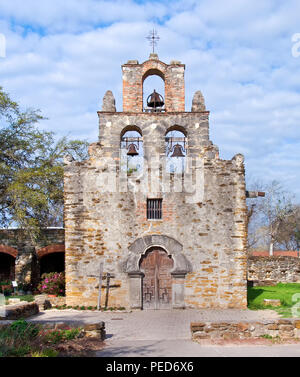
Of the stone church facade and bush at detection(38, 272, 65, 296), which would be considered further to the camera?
bush at detection(38, 272, 65, 296)

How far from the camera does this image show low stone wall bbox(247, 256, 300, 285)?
26.3m

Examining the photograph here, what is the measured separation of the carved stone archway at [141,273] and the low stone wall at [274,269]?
12193mm

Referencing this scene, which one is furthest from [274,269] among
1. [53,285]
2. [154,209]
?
[53,285]

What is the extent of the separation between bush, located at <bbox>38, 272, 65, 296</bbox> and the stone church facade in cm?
195

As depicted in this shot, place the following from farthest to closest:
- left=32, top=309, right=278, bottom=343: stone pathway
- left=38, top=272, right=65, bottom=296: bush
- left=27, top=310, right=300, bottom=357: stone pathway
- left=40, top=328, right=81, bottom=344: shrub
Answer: left=38, top=272, right=65, bottom=296: bush < left=32, top=309, right=278, bottom=343: stone pathway < left=40, top=328, right=81, bottom=344: shrub < left=27, top=310, right=300, bottom=357: stone pathway

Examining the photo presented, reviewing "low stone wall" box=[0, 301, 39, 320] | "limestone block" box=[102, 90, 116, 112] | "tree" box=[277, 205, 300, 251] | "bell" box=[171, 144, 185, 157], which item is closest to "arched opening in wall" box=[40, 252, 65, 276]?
"low stone wall" box=[0, 301, 39, 320]

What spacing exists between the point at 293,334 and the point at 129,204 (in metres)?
7.71

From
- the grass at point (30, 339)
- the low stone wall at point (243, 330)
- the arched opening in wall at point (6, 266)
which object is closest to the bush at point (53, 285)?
the arched opening in wall at point (6, 266)

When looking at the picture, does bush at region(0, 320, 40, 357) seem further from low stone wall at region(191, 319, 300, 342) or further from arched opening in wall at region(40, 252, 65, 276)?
arched opening in wall at region(40, 252, 65, 276)

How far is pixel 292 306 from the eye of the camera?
50.2 ft

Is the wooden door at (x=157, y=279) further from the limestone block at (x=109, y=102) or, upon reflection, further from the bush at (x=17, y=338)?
the bush at (x=17, y=338)

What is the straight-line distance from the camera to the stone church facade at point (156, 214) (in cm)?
1534

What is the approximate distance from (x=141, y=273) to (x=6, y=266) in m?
9.97

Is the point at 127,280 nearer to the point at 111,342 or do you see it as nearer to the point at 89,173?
the point at 89,173
